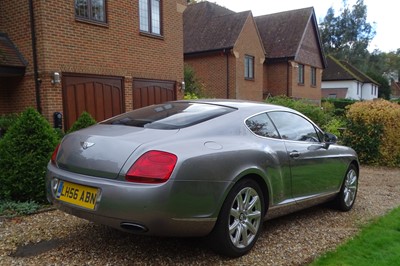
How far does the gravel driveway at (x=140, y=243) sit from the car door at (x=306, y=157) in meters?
0.44

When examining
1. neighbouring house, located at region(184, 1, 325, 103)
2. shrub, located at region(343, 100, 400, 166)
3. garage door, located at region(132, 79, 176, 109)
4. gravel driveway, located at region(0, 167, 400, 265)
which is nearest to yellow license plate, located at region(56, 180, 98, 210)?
gravel driveway, located at region(0, 167, 400, 265)

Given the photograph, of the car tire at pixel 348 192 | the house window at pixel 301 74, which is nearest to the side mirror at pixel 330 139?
the car tire at pixel 348 192

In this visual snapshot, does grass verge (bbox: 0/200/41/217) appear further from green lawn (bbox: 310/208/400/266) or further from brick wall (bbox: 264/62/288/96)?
brick wall (bbox: 264/62/288/96)

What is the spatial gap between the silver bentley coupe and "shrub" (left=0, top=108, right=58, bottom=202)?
5.71 feet

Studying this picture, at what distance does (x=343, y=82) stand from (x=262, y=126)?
44.3m

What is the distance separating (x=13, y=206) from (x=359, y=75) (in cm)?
4863

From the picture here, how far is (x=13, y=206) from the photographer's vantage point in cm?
496

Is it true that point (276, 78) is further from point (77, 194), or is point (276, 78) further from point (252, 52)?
point (77, 194)

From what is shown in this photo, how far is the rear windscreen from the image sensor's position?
3643 mm

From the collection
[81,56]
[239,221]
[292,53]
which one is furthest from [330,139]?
[292,53]

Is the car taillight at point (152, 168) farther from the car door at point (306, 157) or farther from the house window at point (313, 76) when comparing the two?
the house window at point (313, 76)

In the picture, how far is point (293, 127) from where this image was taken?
4.71 meters

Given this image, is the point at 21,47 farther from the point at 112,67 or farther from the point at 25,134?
the point at 25,134

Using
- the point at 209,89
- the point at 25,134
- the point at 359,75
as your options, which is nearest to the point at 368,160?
the point at 25,134
